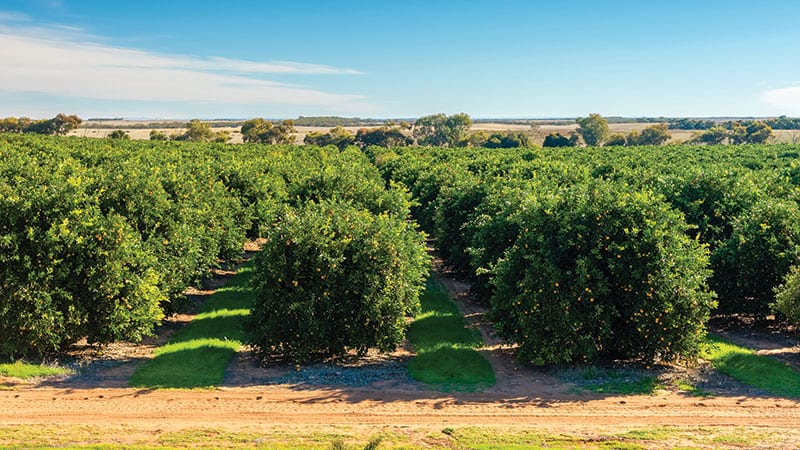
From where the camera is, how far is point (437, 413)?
630 inches

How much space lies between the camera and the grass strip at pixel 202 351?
1847cm

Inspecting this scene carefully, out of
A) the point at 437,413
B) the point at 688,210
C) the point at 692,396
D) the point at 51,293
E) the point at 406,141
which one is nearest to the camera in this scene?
the point at 437,413

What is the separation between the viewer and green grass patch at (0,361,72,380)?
1831cm

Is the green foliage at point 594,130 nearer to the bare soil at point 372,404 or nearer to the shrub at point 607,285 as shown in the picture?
the shrub at point 607,285

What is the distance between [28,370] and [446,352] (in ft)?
40.0

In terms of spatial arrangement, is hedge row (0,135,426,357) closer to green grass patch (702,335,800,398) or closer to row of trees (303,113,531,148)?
green grass patch (702,335,800,398)

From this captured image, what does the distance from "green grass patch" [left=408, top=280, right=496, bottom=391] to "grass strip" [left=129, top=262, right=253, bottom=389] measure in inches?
233

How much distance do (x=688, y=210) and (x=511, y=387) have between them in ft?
46.1

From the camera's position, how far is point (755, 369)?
19047 millimetres

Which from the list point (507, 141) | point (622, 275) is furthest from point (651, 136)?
point (622, 275)

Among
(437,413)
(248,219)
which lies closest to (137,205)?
(248,219)

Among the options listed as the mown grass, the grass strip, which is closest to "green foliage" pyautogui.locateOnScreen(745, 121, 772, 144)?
the grass strip

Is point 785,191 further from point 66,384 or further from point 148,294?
point 66,384

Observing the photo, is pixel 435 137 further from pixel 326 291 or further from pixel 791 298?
pixel 326 291
